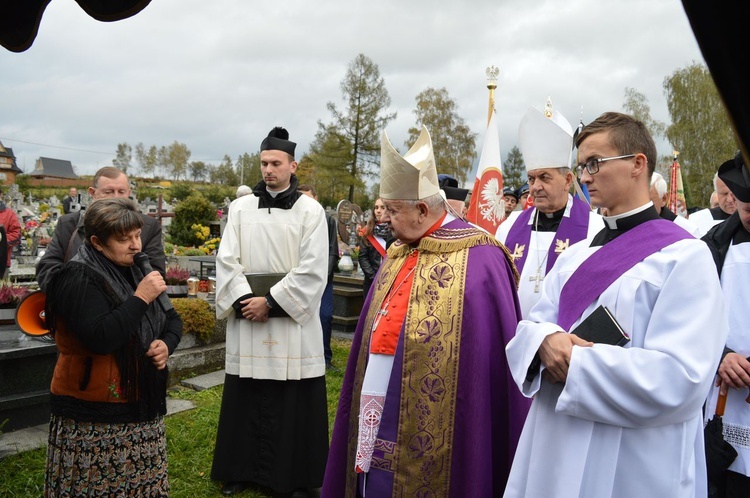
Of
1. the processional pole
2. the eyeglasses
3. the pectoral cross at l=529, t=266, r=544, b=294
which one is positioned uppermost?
the processional pole

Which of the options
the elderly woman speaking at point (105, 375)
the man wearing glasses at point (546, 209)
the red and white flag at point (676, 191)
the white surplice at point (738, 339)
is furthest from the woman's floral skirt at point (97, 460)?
the red and white flag at point (676, 191)

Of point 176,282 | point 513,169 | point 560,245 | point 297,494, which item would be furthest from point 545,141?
point 513,169

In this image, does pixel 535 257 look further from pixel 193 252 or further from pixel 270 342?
pixel 193 252

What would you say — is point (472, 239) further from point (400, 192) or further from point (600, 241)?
point (600, 241)

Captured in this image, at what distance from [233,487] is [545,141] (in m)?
3.23

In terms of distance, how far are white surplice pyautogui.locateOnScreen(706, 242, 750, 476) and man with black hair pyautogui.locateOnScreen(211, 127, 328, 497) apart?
254 cm

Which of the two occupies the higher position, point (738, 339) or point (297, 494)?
point (738, 339)

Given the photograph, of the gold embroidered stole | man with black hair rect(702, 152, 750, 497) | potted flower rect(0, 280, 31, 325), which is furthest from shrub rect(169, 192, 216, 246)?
man with black hair rect(702, 152, 750, 497)

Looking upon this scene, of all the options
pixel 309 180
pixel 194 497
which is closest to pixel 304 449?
pixel 194 497

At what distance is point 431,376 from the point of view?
2717 millimetres

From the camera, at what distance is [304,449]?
170 inches

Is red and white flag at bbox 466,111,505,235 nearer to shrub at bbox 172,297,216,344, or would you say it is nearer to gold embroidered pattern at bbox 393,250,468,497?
shrub at bbox 172,297,216,344

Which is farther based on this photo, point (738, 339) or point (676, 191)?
point (676, 191)

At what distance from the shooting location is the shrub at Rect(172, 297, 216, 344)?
6.54 metres
